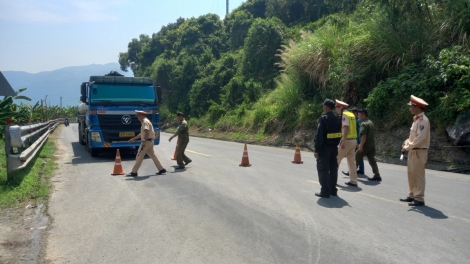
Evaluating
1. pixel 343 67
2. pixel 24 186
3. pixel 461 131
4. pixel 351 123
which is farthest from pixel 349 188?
pixel 343 67

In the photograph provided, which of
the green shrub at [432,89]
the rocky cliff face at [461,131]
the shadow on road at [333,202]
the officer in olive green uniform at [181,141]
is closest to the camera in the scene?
the shadow on road at [333,202]

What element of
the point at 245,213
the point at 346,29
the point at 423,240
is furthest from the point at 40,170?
the point at 346,29

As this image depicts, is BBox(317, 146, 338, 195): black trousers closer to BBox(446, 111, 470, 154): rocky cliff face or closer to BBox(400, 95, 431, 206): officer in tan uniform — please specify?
BBox(400, 95, 431, 206): officer in tan uniform

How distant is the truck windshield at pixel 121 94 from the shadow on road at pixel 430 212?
10.8 m

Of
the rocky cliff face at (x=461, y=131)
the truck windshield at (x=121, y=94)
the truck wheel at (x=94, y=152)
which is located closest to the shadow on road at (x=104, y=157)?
the truck wheel at (x=94, y=152)

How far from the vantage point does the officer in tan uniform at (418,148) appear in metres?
7.23

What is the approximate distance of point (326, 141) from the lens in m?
8.03

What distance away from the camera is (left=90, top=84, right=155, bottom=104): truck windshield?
14.9 m

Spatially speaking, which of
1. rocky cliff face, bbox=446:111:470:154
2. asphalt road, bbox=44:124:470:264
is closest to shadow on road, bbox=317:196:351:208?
asphalt road, bbox=44:124:470:264

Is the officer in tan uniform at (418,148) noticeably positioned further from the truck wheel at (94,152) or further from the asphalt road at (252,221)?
the truck wheel at (94,152)

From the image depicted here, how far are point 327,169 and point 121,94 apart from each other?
9.53 metres

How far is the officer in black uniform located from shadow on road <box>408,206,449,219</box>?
1594 millimetres

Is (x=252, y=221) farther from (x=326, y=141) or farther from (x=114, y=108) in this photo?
(x=114, y=108)

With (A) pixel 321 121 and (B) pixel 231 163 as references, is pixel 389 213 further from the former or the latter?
(B) pixel 231 163
